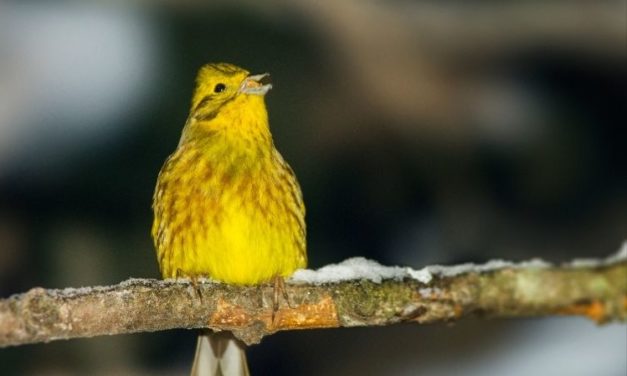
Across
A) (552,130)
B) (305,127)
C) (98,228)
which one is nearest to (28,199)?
(98,228)

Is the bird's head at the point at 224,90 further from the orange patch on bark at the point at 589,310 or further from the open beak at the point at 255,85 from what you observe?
the orange patch on bark at the point at 589,310

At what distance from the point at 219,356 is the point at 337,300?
135 centimetres

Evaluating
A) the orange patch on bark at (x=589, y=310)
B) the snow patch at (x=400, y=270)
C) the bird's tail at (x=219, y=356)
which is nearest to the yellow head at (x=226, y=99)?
the snow patch at (x=400, y=270)

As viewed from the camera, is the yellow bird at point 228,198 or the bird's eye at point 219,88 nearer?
the yellow bird at point 228,198

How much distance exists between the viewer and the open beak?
4.07 meters

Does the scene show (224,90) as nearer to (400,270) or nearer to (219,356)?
(219,356)

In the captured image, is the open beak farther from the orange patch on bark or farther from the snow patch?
the orange patch on bark

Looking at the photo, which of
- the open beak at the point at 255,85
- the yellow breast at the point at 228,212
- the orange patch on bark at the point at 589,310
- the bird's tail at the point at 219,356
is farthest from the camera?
the bird's tail at the point at 219,356

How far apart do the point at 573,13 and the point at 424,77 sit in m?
0.89

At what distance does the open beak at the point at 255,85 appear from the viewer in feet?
13.4

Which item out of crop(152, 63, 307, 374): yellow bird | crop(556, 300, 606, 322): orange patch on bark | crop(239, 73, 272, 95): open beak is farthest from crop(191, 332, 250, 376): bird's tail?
crop(556, 300, 606, 322): orange patch on bark

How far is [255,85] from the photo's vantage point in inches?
162

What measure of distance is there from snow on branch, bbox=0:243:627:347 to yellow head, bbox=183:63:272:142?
33.5 inches

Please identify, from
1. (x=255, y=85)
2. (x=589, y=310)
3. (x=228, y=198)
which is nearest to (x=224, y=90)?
(x=255, y=85)
